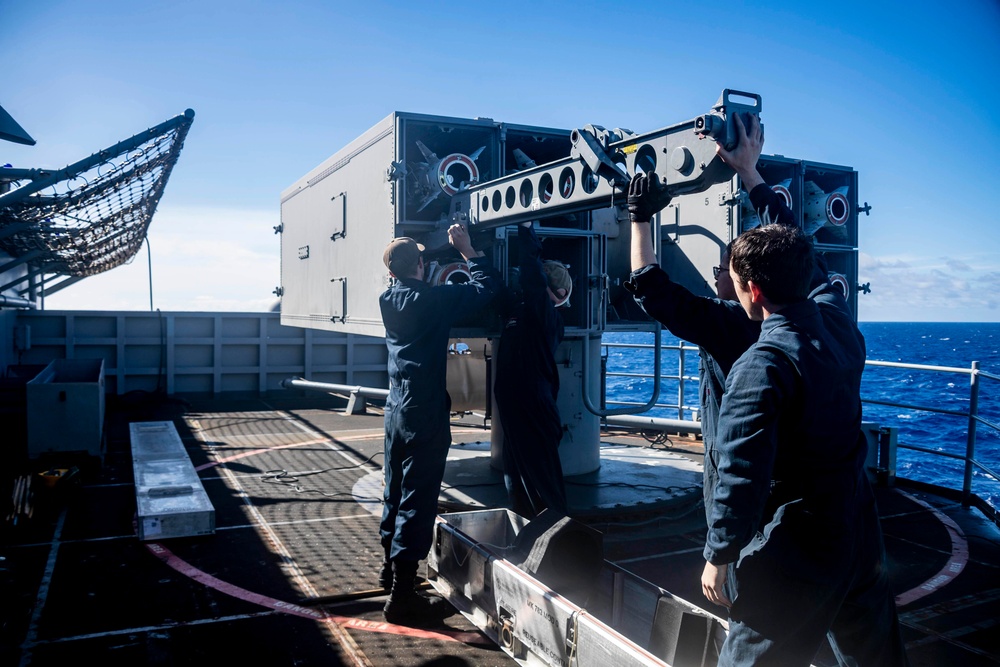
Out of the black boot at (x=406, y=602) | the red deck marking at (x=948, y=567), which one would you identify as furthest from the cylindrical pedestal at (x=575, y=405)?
the red deck marking at (x=948, y=567)

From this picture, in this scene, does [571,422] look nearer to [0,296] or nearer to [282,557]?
[282,557]

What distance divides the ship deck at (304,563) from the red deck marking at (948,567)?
2 centimetres

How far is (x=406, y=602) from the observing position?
4465 mm

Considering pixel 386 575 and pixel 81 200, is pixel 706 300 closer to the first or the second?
pixel 386 575

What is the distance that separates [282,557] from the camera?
218 inches

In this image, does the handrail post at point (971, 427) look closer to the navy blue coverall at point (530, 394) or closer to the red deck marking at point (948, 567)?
the red deck marking at point (948, 567)

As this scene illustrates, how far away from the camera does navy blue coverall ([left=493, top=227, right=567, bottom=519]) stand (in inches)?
222

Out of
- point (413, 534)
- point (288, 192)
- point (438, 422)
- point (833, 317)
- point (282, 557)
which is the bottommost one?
point (282, 557)

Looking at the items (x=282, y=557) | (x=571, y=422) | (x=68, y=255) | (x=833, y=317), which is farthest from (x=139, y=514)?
(x=68, y=255)

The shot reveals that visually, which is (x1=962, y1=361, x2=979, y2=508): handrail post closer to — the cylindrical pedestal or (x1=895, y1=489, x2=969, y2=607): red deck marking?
(x1=895, y1=489, x2=969, y2=607): red deck marking

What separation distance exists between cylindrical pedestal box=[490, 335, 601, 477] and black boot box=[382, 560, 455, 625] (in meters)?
2.69

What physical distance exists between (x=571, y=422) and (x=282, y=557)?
2.90m

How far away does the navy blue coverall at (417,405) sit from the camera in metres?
4.62

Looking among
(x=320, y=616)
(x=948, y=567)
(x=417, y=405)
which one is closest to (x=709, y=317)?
(x=417, y=405)
